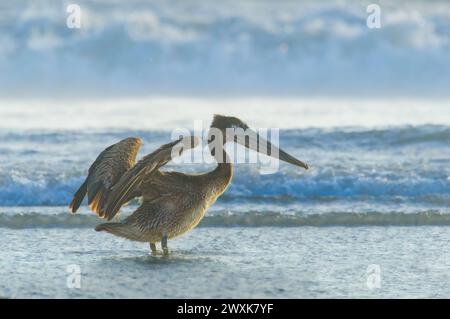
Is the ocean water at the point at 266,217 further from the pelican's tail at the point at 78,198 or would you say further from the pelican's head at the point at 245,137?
the pelican's head at the point at 245,137

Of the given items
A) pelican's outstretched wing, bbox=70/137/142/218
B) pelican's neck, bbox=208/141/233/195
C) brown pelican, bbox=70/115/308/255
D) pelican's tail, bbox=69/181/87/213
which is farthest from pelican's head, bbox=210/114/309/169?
pelican's tail, bbox=69/181/87/213

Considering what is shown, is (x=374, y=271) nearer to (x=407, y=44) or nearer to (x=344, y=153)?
(x=344, y=153)

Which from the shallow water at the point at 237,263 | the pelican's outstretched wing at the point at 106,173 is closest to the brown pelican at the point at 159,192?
the pelican's outstretched wing at the point at 106,173

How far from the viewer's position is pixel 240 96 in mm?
18047

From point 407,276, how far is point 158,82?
44.0ft

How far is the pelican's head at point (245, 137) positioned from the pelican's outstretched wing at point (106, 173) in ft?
2.04

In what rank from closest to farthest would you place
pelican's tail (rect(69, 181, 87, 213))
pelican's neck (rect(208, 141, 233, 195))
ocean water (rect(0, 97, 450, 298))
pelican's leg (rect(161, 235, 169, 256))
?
ocean water (rect(0, 97, 450, 298)), pelican's leg (rect(161, 235, 169, 256)), pelican's neck (rect(208, 141, 233, 195)), pelican's tail (rect(69, 181, 87, 213))

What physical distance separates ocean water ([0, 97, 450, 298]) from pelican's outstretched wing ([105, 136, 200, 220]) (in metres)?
0.42

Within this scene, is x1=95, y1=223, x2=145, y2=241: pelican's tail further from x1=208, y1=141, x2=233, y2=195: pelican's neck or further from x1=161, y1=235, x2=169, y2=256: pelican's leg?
x1=208, y1=141, x2=233, y2=195: pelican's neck

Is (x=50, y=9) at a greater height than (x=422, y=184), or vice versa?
(x=50, y=9)

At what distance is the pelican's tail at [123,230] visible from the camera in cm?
615

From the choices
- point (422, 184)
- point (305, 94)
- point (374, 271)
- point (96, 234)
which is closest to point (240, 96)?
point (305, 94)

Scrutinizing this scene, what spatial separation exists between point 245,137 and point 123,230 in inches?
Result: 41.6

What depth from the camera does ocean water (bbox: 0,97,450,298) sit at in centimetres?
551
